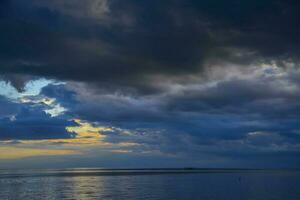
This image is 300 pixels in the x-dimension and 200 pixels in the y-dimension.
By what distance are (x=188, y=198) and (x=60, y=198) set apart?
24154mm

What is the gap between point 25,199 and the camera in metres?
75.4

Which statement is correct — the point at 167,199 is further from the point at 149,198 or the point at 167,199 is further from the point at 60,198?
the point at 60,198

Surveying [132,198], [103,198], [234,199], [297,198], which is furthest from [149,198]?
[297,198]

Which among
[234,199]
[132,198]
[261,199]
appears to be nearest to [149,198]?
[132,198]

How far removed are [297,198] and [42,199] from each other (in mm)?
47018

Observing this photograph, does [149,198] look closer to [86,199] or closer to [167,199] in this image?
[167,199]

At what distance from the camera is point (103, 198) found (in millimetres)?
76188

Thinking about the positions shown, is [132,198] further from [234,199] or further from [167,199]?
[234,199]

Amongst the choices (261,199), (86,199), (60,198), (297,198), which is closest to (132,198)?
(86,199)

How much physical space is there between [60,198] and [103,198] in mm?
8538

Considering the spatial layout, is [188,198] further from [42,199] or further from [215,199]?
[42,199]

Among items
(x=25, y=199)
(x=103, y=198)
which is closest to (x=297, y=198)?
(x=103, y=198)

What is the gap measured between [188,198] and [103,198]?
15714 millimetres

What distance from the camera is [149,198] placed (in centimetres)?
7594
